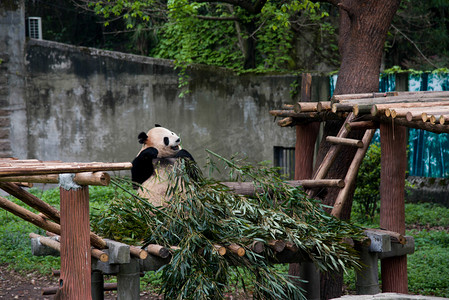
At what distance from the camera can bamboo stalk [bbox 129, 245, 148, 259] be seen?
4.59 meters

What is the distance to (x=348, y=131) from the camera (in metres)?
6.31

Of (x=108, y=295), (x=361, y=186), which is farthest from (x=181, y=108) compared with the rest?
(x=108, y=295)

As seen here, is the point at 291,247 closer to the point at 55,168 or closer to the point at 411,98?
the point at 411,98

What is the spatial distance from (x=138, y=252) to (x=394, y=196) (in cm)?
260

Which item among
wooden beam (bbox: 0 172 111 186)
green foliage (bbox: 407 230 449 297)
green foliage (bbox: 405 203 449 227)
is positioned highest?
wooden beam (bbox: 0 172 111 186)

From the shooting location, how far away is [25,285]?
793 centimetres

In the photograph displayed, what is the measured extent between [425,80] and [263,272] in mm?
7256

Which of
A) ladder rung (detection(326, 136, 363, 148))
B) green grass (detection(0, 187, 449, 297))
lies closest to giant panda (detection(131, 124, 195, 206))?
green grass (detection(0, 187, 449, 297))

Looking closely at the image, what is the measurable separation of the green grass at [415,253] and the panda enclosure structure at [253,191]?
5.42ft

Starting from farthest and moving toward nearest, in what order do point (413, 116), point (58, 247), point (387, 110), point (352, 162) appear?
point (352, 162)
point (387, 110)
point (58, 247)
point (413, 116)

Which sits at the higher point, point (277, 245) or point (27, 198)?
point (27, 198)

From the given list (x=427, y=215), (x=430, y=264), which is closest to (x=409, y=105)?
(x=430, y=264)

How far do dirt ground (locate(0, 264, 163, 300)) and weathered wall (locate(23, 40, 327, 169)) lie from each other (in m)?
4.96

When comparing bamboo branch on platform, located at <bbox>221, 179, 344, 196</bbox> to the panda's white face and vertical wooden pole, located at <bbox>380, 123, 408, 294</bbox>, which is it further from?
the panda's white face
